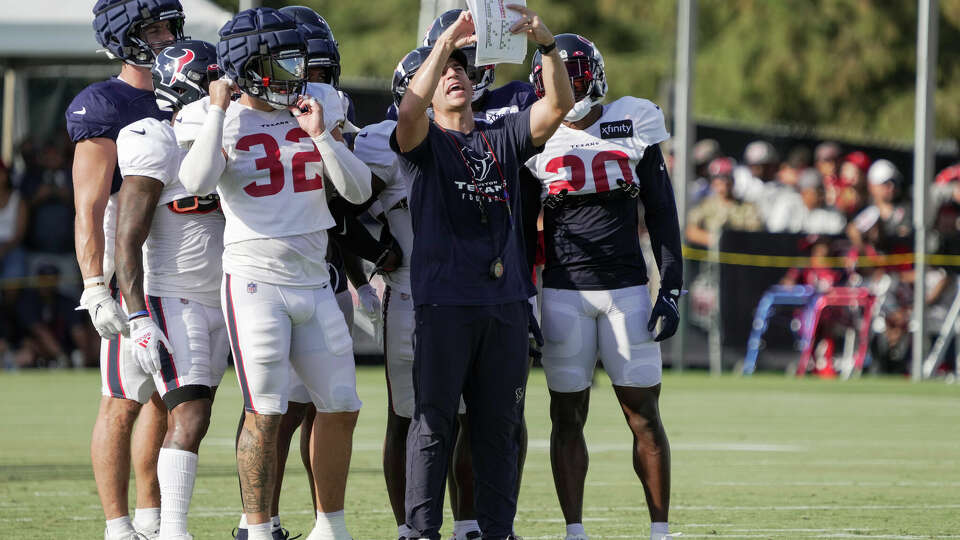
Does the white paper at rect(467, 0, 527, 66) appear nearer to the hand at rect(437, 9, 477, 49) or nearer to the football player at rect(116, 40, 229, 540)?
the hand at rect(437, 9, 477, 49)

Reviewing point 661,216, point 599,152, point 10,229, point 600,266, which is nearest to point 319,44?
point 599,152

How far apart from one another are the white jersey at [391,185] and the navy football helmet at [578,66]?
640 millimetres

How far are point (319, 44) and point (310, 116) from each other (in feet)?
2.85

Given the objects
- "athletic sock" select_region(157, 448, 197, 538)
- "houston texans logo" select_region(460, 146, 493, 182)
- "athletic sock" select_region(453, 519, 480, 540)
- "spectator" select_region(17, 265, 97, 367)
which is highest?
"houston texans logo" select_region(460, 146, 493, 182)

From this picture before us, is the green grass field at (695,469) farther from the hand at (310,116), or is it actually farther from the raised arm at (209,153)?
the hand at (310,116)

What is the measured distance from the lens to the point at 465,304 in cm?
650

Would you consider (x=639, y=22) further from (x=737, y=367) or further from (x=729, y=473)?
(x=729, y=473)

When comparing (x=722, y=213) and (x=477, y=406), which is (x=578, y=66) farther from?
(x=722, y=213)

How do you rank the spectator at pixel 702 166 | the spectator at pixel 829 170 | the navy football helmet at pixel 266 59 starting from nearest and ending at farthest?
the navy football helmet at pixel 266 59
the spectator at pixel 829 170
the spectator at pixel 702 166

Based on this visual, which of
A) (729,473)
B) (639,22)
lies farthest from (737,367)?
(639,22)

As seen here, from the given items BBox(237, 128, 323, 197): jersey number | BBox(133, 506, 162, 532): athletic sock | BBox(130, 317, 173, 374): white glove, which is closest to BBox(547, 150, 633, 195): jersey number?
BBox(237, 128, 323, 197): jersey number

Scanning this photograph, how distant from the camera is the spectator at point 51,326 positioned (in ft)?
58.8

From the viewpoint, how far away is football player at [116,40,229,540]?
661cm

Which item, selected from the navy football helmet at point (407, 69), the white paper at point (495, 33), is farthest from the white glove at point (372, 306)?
the white paper at point (495, 33)
